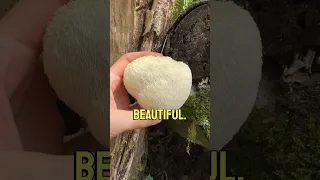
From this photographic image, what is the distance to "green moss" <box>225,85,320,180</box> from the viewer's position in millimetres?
909

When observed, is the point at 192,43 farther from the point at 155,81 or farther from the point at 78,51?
the point at 78,51

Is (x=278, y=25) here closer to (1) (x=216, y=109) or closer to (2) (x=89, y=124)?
(1) (x=216, y=109)

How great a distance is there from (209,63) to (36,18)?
0.97 feet

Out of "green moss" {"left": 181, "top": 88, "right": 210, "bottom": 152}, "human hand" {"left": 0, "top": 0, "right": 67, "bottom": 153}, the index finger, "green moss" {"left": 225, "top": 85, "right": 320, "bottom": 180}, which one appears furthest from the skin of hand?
"green moss" {"left": 225, "top": 85, "right": 320, "bottom": 180}

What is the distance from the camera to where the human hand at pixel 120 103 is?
1.63ft

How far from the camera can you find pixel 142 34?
24.7 inches

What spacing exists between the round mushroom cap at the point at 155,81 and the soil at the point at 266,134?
0.16 metres

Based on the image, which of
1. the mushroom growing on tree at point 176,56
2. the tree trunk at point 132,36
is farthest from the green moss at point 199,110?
the tree trunk at point 132,36

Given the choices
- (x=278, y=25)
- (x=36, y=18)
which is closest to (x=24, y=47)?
(x=36, y=18)

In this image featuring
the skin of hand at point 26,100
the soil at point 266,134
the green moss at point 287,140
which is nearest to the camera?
the skin of hand at point 26,100

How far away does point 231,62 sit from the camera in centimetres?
57

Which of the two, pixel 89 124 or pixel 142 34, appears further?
pixel 142 34

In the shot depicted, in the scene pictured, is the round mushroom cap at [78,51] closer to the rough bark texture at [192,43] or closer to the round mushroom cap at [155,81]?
the round mushroom cap at [155,81]

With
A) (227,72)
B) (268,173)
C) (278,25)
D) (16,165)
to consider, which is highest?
(278,25)
